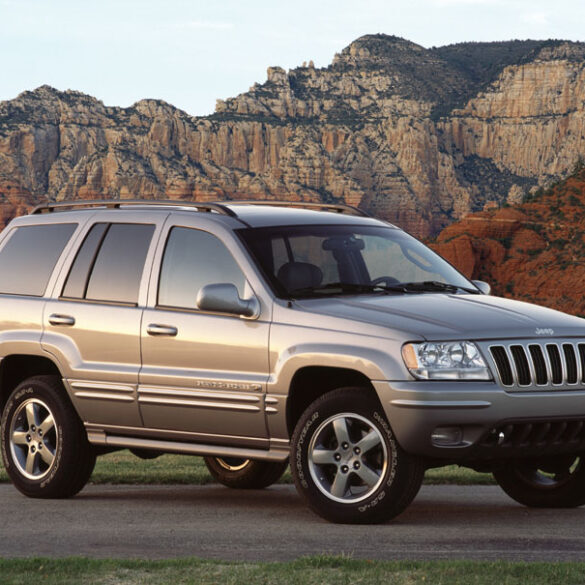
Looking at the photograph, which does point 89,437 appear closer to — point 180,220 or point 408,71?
point 180,220

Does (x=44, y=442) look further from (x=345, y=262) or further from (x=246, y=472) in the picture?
(x=345, y=262)

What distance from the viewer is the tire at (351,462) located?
7.12 m

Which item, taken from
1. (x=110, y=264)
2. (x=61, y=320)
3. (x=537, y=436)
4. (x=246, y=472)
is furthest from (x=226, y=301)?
(x=246, y=472)

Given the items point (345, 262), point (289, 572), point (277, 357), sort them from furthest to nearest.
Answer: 1. point (345, 262)
2. point (277, 357)
3. point (289, 572)

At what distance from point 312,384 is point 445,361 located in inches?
42.8

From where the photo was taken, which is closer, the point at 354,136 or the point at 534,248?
the point at 534,248

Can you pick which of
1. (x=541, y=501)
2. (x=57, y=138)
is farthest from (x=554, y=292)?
(x=57, y=138)

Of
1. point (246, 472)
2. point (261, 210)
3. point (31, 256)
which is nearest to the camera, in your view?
point (261, 210)

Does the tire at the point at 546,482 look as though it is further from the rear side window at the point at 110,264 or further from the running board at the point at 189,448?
the rear side window at the point at 110,264

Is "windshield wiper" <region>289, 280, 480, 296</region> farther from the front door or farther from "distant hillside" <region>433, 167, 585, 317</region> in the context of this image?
"distant hillside" <region>433, 167, 585, 317</region>

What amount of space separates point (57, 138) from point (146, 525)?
157320 mm

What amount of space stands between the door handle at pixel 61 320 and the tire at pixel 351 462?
228 cm

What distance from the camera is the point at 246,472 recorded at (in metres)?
9.91

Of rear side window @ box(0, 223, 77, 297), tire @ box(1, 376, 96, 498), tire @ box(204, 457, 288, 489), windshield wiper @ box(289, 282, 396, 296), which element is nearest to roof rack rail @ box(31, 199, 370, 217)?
rear side window @ box(0, 223, 77, 297)
